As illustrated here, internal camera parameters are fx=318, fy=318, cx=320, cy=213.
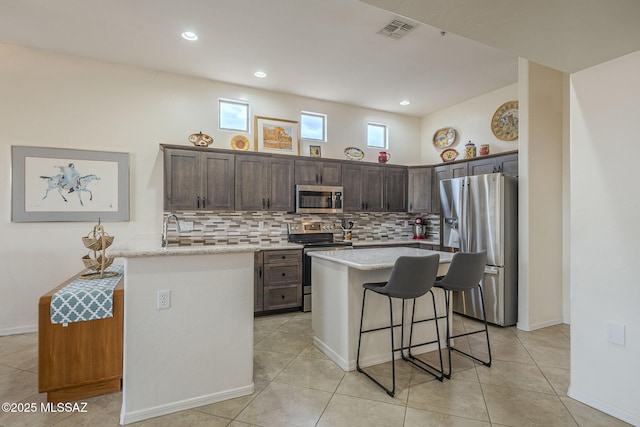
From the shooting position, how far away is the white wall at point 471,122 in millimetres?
4688

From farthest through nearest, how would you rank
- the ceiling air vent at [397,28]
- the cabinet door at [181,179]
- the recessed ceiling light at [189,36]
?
the cabinet door at [181,179], the recessed ceiling light at [189,36], the ceiling air vent at [397,28]

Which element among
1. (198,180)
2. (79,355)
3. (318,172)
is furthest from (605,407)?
(198,180)

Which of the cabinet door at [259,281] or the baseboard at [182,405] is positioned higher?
the cabinet door at [259,281]

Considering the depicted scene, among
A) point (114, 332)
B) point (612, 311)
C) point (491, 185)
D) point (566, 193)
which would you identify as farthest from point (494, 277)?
point (114, 332)

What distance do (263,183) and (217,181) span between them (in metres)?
0.63

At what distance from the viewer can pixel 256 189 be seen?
A: 4469mm

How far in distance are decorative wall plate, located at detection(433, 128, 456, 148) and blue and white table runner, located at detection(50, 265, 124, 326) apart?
17.3 feet

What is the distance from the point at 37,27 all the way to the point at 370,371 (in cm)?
463

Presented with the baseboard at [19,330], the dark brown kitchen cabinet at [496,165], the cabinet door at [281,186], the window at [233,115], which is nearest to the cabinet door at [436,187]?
the dark brown kitchen cabinet at [496,165]

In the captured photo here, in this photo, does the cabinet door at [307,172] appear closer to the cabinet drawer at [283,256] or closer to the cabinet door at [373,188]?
the cabinet door at [373,188]

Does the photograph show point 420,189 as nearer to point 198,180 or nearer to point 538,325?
point 538,325

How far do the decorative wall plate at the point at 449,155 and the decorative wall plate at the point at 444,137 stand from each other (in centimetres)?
23

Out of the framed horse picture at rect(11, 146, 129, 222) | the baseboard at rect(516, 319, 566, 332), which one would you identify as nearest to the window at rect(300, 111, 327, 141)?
the framed horse picture at rect(11, 146, 129, 222)

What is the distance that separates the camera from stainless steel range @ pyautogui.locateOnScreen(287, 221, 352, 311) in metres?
4.51
